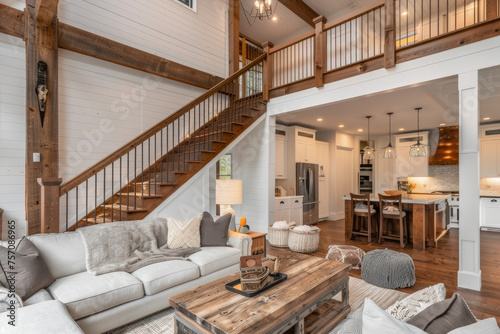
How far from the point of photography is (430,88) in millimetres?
4039

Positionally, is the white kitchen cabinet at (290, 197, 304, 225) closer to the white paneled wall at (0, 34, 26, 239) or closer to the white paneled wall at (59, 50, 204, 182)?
the white paneled wall at (59, 50, 204, 182)

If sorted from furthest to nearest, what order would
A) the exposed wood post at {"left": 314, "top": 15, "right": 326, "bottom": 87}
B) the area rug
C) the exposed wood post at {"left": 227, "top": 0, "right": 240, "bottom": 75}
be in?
the exposed wood post at {"left": 227, "top": 0, "right": 240, "bottom": 75} → the exposed wood post at {"left": 314, "top": 15, "right": 326, "bottom": 87} → the area rug

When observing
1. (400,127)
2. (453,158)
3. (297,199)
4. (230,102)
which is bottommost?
(297,199)

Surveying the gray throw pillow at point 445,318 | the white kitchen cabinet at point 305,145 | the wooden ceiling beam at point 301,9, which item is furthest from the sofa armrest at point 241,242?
the wooden ceiling beam at point 301,9

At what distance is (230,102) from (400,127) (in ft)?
15.3

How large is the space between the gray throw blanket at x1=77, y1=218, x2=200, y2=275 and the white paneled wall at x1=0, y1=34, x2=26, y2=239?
1720mm

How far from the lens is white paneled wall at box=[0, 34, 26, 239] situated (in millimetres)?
3486

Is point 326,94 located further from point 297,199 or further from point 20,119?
point 20,119

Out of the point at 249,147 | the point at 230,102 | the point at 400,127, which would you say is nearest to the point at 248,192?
the point at 249,147

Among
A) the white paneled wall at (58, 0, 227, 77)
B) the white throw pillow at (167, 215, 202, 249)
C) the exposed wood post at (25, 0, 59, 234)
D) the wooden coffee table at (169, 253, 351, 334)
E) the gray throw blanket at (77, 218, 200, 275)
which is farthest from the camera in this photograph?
the white paneled wall at (58, 0, 227, 77)

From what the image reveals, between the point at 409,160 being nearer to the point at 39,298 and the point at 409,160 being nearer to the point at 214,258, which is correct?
the point at 214,258

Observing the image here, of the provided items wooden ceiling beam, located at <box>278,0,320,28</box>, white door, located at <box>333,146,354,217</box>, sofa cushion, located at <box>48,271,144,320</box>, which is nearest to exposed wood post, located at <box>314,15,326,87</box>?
wooden ceiling beam, located at <box>278,0,320,28</box>

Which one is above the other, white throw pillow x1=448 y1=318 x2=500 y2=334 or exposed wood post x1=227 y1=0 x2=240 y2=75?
exposed wood post x1=227 y1=0 x2=240 y2=75

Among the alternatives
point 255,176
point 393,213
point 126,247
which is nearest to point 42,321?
point 126,247
